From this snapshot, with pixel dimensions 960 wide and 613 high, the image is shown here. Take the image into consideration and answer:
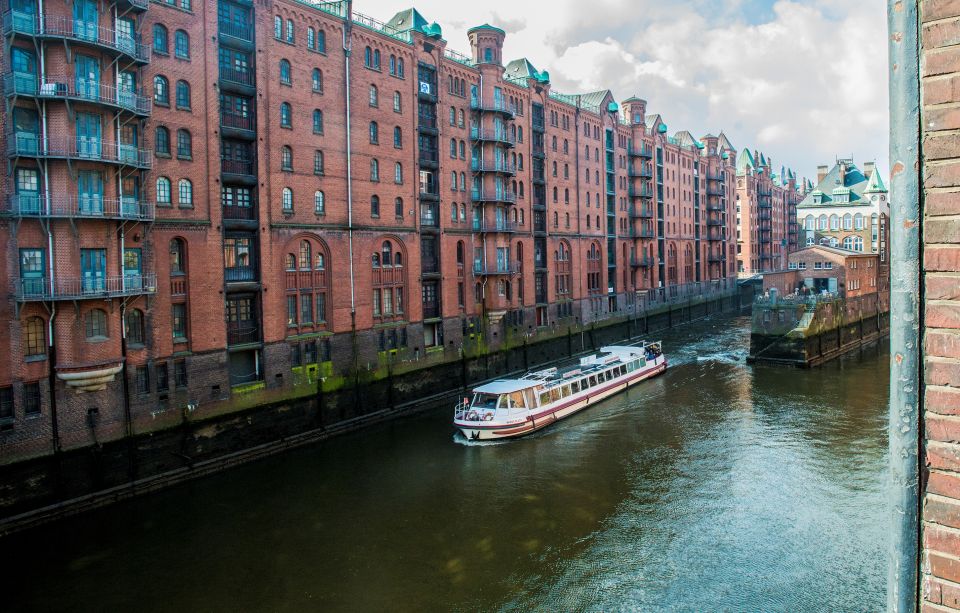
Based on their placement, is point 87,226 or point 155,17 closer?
point 87,226

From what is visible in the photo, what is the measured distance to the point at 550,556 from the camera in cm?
2061

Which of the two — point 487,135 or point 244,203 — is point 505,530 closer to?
point 244,203

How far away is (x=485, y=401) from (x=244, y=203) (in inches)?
585

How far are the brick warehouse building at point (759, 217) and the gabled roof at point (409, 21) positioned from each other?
260ft

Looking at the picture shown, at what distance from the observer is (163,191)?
28.3 m

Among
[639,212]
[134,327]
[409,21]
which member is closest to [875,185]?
[639,212]

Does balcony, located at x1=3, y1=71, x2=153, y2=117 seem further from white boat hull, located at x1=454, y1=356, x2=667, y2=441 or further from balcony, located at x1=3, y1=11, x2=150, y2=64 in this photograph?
white boat hull, located at x1=454, y1=356, x2=667, y2=441

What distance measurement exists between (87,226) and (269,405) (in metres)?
10.6

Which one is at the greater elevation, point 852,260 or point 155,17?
point 155,17

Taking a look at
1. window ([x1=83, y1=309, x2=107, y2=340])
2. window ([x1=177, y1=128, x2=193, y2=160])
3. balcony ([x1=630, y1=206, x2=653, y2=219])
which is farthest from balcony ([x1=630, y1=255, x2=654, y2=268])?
window ([x1=83, y1=309, x2=107, y2=340])

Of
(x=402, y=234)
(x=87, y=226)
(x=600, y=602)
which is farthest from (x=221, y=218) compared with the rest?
(x=600, y=602)

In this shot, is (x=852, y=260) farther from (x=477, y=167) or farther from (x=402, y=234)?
(x=402, y=234)

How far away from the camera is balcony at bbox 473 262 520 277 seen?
46.9 metres

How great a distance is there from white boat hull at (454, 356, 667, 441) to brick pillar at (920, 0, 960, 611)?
29262 mm
